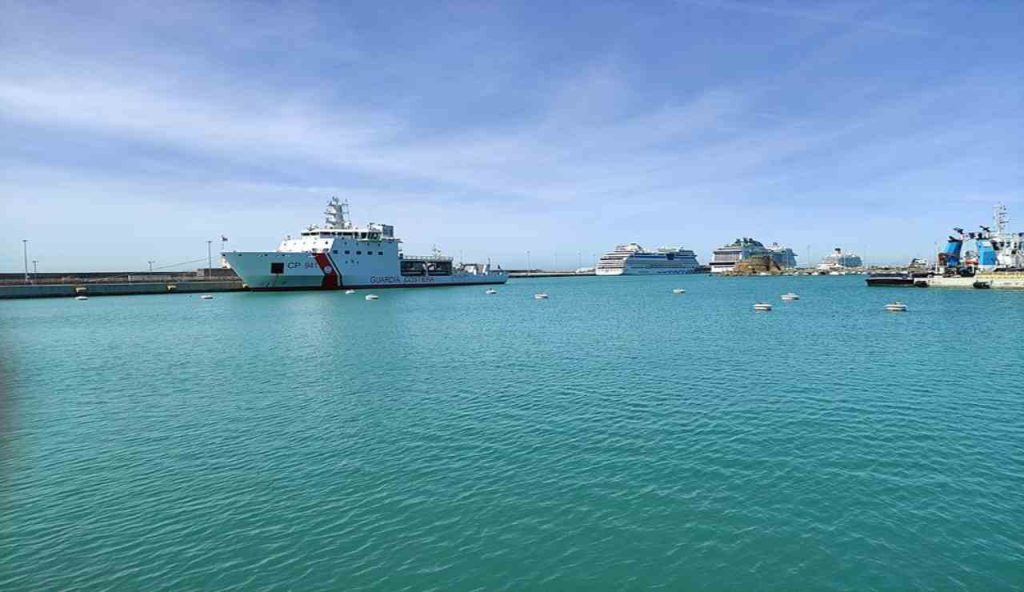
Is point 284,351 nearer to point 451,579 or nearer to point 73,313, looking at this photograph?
point 451,579

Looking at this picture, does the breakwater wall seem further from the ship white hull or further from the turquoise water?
the turquoise water

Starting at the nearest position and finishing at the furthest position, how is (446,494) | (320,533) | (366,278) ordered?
(320,533) < (446,494) < (366,278)

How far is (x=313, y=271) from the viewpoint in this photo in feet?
319

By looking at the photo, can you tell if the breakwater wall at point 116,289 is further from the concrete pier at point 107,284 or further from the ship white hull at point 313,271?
the ship white hull at point 313,271

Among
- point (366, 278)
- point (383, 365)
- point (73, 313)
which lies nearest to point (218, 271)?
point (366, 278)

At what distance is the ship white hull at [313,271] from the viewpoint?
304 feet

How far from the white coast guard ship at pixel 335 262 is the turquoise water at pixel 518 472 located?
6410 cm

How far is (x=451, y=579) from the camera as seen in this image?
30.2 ft

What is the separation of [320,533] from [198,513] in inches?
124

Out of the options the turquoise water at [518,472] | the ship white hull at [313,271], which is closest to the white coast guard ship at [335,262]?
the ship white hull at [313,271]

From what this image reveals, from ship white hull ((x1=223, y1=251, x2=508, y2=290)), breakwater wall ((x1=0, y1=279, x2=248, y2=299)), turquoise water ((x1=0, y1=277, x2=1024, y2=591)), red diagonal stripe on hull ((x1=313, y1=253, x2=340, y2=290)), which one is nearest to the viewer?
turquoise water ((x1=0, y1=277, x2=1024, y2=591))

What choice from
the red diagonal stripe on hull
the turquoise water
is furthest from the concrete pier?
the turquoise water

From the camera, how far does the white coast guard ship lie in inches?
3684

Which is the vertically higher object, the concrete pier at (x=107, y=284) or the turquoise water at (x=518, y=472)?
the concrete pier at (x=107, y=284)
